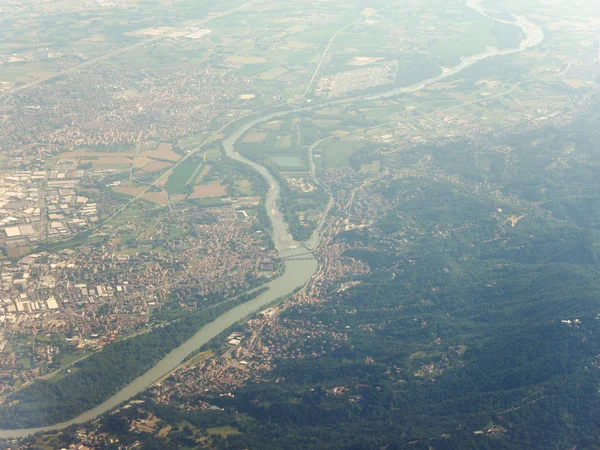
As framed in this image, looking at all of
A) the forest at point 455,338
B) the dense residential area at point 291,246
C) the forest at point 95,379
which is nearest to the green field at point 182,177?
the dense residential area at point 291,246

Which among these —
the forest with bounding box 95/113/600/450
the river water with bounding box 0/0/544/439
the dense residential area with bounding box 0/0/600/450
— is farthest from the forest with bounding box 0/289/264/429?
the forest with bounding box 95/113/600/450

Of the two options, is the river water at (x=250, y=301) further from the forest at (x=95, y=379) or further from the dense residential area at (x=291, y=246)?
the forest at (x=95, y=379)

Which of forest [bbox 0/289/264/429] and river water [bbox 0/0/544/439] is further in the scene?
river water [bbox 0/0/544/439]

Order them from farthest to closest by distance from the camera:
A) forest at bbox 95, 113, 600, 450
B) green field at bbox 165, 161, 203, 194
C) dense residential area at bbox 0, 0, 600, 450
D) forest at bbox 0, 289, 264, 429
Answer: green field at bbox 165, 161, 203, 194 → dense residential area at bbox 0, 0, 600, 450 → forest at bbox 0, 289, 264, 429 → forest at bbox 95, 113, 600, 450

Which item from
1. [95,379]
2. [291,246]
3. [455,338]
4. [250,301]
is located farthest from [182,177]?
[455,338]

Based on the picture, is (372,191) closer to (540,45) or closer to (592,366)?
(592,366)

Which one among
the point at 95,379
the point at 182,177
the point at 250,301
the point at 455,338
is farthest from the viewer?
the point at 182,177

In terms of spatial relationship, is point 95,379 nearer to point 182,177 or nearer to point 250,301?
point 250,301

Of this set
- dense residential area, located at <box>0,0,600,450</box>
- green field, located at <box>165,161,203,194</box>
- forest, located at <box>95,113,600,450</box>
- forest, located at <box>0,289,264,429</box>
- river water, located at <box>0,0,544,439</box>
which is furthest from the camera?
green field, located at <box>165,161,203,194</box>

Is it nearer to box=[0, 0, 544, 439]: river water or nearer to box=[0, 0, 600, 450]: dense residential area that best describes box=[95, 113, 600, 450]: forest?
box=[0, 0, 600, 450]: dense residential area

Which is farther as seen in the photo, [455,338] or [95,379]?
[455,338]

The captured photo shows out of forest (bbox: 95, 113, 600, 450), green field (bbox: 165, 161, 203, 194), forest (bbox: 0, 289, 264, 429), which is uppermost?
green field (bbox: 165, 161, 203, 194)

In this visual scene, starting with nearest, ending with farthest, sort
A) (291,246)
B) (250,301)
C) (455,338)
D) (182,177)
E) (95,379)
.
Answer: (95,379) < (455,338) < (250,301) < (291,246) < (182,177)
